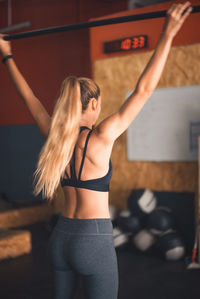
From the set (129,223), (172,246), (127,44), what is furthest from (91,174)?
(127,44)

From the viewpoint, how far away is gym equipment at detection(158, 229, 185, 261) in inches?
133

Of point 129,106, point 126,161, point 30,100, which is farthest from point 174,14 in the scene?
point 126,161

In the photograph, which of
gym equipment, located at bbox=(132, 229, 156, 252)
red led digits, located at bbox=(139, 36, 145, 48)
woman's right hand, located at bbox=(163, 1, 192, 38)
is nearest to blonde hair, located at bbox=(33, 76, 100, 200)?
woman's right hand, located at bbox=(163, 1, 192, 38)

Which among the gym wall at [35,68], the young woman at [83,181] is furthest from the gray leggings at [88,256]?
the gym wall at [35,68]

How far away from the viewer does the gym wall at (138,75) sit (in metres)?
3.65

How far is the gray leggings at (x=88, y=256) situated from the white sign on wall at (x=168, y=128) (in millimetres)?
2495

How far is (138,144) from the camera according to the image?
13.1ft

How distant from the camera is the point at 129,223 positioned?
3.63 metres

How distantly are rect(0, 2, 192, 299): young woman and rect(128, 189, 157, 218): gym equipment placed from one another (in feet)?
7.84

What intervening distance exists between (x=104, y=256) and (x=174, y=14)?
2.66ft

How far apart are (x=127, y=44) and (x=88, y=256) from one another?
311cm

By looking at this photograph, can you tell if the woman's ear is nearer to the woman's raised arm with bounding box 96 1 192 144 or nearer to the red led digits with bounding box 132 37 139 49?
the woman's raised arm with bounding box 96 1 192 144

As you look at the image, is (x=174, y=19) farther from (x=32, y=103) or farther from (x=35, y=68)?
(x=35, y=68)

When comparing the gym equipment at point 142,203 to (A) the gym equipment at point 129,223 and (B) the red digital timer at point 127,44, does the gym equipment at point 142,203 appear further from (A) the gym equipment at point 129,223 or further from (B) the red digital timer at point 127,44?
(B) the red digital timer at point 127,44
